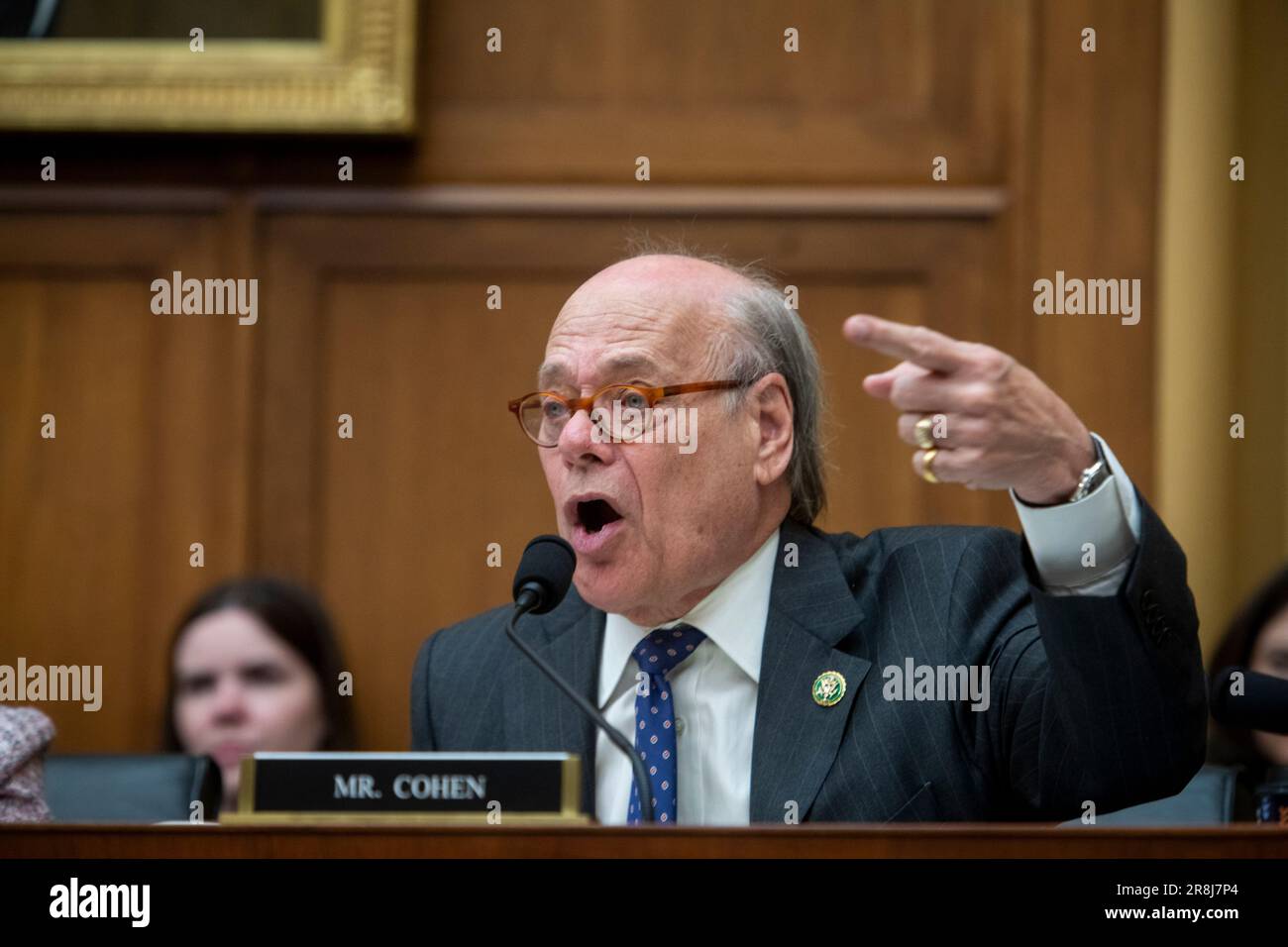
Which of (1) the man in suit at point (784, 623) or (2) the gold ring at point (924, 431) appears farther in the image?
(1) the man in suit at point (784, 623)

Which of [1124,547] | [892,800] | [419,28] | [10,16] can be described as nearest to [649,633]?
[892,800]

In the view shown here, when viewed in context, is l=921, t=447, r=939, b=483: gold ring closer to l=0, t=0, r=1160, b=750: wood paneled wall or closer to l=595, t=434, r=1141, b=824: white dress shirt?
l=595, t=434, r=1141, b=824: white dress shirt

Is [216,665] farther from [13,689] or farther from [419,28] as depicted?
[419,28]

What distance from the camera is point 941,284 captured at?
3.49 m

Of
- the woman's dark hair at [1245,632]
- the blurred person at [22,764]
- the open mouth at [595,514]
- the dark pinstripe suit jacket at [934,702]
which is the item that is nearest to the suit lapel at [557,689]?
the dark pinstripe suit jacket at [934,702]

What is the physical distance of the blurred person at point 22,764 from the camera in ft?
6.90

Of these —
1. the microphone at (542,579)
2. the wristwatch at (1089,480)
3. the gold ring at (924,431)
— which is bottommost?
the microphone at (542,579)

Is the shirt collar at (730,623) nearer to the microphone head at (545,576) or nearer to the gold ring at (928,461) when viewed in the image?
the microphone head at (545,576)

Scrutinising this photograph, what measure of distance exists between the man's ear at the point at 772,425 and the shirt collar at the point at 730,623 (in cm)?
11

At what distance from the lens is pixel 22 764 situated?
214 cm

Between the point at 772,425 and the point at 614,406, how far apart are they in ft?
0.87

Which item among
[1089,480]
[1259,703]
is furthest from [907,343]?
[1259,703]

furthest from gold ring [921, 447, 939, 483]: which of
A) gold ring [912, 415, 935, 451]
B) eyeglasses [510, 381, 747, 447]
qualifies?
eyeglasses [510, 381, 747, 447]

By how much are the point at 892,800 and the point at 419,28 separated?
2177 millimetres
